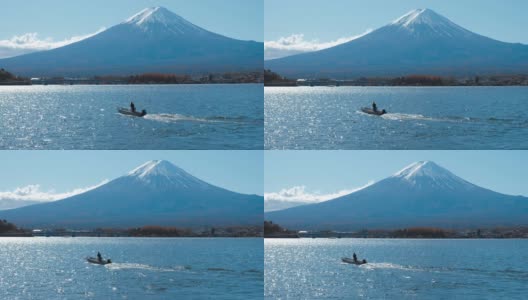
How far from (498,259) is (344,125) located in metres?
20.6

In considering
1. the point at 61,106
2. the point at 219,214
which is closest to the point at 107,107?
the point at 61,106

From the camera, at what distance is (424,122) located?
208 feet

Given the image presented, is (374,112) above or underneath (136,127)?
above

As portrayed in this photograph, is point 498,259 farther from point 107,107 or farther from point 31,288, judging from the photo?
point 31,288

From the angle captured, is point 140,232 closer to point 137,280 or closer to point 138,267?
point 138,267

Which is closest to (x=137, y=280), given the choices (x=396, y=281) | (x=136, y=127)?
(x=136, y=127)

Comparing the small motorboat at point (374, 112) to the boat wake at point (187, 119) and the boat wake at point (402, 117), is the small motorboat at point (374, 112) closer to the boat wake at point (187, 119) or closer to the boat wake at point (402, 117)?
the boat wake at point (402, 117)

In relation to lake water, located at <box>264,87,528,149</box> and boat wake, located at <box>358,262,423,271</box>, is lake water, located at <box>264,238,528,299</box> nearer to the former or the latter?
boat wake, located at <box>358,262,423,271</box>

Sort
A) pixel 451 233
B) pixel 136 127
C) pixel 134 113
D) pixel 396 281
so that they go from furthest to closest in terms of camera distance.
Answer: pixel 451 233 < pixel 134 113 < pixel 136 127 < pixel 396 281

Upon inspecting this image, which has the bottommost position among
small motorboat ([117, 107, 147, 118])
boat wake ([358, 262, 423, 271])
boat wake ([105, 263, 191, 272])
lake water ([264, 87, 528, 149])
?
boat wake ([358, 262, 423, 271])

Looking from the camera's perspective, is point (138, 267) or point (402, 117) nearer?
point (138, 267)

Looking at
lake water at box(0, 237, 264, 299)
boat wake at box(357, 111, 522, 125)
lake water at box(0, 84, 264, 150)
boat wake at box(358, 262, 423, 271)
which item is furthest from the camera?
boat wake at box(357, 111, 522, 125)

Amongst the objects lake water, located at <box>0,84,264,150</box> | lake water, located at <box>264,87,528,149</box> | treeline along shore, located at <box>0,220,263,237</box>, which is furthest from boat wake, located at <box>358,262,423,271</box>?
treeline along shore, located at <box>0,220,263,237</box>

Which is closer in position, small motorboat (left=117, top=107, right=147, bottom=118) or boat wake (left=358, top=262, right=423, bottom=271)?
boat wake (left=358, top=262, right=423, bottom=271)
